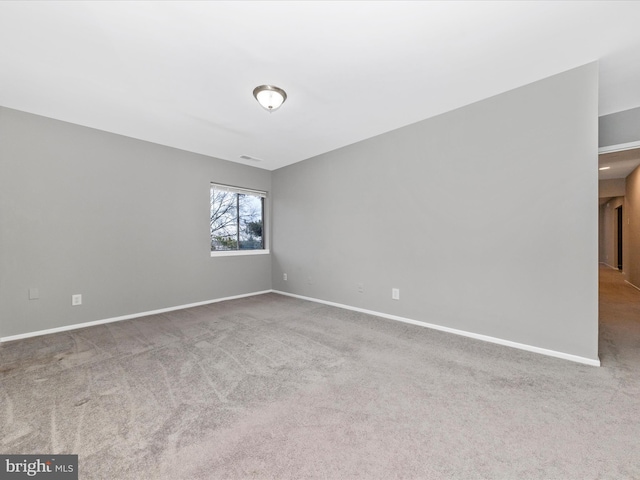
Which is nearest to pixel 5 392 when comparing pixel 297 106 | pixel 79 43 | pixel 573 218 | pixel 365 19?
pixel 79 43

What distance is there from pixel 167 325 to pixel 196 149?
2632 mm

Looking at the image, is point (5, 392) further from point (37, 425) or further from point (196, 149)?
point (196, 149)

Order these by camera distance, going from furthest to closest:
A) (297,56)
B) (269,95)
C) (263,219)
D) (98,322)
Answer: (263,219), (98,322), (269,95), (297,56)

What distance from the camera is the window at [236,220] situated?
477 centimetres

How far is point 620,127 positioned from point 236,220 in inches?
214

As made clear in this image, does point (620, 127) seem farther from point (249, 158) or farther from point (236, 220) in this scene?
point (236, 220)

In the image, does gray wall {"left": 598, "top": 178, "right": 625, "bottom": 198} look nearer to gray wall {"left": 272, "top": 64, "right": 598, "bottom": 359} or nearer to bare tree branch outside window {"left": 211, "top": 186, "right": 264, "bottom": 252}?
gray wall {"left": 272, "top": 64, "right": 598, "bottom": 359}

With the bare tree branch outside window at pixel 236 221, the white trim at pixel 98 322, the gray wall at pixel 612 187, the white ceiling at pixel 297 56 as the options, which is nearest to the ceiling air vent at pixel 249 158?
the bare tree branch outside window at pixel 236 221

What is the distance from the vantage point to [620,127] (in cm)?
301

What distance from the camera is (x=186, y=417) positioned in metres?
1.61

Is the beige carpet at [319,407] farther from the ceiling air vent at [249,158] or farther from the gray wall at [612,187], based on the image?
the gray wall at [612,187]

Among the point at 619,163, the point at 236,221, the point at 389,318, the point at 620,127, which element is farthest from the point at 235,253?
the point at 619,163

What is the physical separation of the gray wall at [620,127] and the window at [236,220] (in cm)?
494

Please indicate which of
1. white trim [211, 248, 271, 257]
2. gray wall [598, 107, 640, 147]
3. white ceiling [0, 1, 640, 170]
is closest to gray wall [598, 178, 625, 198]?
gray wall [598, 107, 640, 147]
